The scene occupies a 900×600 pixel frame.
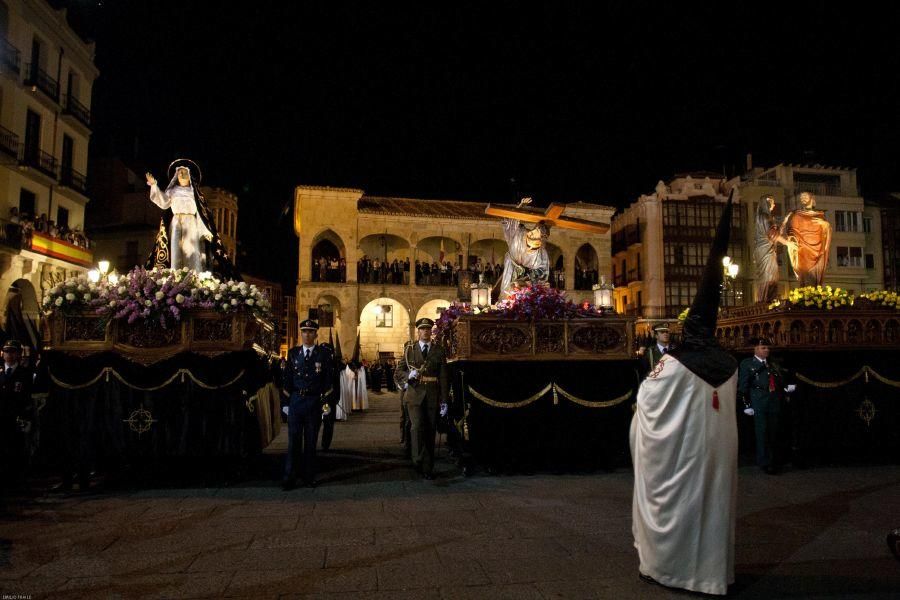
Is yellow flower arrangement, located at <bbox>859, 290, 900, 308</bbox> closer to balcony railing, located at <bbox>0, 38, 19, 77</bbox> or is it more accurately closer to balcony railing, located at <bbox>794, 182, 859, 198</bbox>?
balcony railing, located at <bbox>0, 38, 19, 77</bbox>

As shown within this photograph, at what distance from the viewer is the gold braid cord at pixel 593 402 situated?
358 inches

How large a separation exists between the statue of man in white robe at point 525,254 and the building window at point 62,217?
2618 centimetres

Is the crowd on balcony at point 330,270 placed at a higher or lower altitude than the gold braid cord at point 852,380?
higher

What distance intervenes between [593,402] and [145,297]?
6.60 m

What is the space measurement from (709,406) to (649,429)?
45 cm

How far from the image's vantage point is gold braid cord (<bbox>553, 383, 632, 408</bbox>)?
909 centimetres

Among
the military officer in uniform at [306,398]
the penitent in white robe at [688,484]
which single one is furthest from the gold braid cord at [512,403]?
the penitent in white robe at [688,484]

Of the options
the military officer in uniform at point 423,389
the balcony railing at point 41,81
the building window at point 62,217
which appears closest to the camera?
the military officer in uniform at point 423,389

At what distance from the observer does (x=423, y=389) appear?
8781 millimetres

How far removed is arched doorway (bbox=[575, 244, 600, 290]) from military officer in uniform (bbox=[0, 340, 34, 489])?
3262cm

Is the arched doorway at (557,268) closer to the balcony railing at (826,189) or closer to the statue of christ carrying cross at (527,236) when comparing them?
the balcony railing at (826,189)

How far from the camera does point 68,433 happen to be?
7.68 m

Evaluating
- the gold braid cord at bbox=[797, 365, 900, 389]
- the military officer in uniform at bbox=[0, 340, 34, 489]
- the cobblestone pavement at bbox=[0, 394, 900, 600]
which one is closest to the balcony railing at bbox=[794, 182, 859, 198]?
the gold braid cord at bbox=[797, 365, 900, 389]

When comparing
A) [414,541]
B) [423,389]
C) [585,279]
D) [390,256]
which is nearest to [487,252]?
[390,256]
